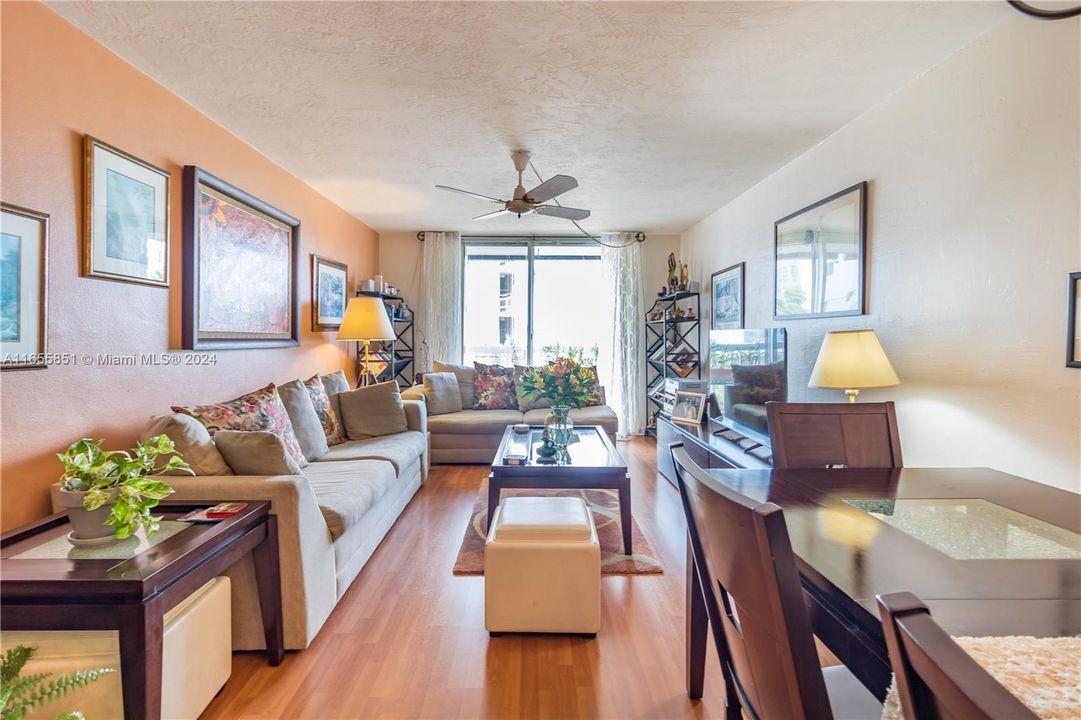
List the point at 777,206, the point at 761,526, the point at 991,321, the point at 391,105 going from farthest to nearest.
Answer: the point at 777,206 < the point at 391,105 < the point at 991,321 < the point at 761,526

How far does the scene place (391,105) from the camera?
2.71 metres

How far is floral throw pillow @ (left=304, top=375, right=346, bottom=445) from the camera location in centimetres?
360

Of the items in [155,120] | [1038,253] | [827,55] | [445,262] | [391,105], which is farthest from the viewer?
[445,262]

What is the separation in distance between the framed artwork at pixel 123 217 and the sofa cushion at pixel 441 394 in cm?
269

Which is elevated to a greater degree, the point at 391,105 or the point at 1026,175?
the point at 391,105

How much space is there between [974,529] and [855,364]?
1.24m

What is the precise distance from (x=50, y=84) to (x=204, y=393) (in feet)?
5.09

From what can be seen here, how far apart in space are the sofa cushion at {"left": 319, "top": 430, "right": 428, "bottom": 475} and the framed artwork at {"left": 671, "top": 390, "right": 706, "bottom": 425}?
220 centimetres

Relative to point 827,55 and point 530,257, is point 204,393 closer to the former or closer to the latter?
point 827,55

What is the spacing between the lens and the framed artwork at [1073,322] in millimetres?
1667

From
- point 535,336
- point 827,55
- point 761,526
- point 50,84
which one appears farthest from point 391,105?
point 535,336

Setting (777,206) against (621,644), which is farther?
(777,206)

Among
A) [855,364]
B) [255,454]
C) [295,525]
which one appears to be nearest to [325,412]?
[255,454]

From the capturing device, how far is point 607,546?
297 cm
